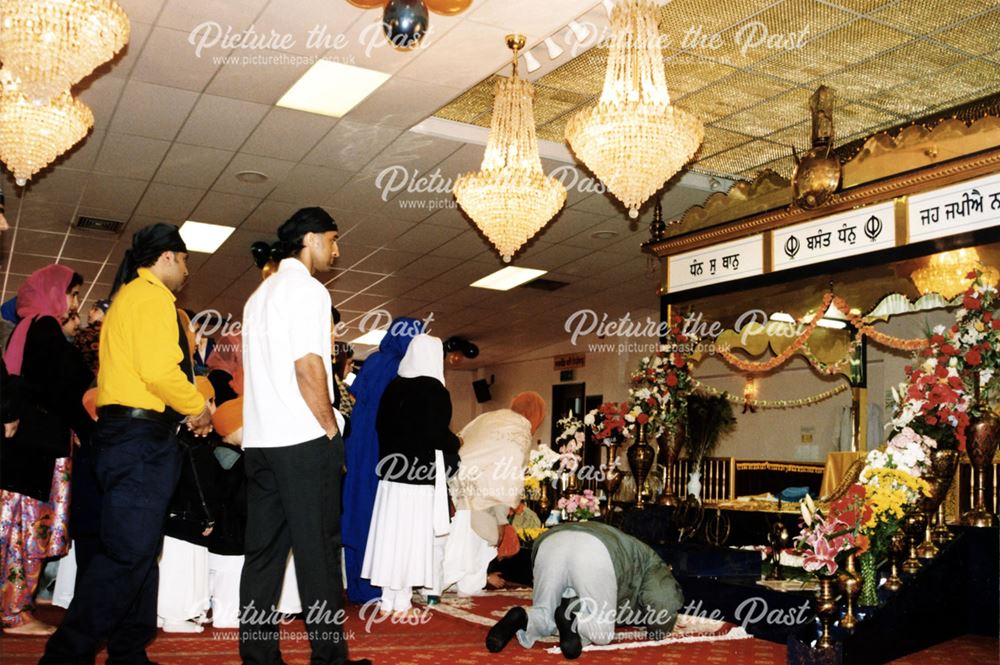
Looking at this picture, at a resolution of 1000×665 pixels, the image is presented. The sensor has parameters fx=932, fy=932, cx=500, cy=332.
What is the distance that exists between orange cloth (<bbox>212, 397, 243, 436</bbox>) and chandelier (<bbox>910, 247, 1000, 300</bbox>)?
4.41 m

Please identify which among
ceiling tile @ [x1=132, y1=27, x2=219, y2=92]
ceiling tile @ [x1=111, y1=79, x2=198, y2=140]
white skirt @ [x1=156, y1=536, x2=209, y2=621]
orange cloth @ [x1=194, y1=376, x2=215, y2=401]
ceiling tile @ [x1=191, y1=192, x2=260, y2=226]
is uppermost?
ceiling tile @ [x1=132, y1=27, x2=219, y2=92]

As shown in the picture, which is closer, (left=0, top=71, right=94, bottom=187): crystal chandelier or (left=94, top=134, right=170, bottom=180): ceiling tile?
(left=0, top=71, right=94, bottom=187): crystal chandelier

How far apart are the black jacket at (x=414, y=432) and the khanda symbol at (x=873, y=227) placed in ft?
10.3

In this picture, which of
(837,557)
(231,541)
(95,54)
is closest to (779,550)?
(837,557)

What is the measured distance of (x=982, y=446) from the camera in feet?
17.0

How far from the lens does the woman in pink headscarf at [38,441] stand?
388 centimetres

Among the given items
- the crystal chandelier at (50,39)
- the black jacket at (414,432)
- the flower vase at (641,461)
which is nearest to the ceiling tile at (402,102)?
the crystal chandelier at (50,39)

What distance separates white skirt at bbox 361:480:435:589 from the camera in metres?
4.91

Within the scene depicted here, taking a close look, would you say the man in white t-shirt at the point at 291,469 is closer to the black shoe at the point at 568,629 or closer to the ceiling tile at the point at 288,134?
the black shoe at the point at 568,629

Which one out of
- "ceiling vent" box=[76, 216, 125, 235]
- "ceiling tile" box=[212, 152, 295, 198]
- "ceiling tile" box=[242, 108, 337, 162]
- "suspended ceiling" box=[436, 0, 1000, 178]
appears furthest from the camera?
"ceiling vent" box=[76, 216, 125, 235]

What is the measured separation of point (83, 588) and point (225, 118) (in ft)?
16.1

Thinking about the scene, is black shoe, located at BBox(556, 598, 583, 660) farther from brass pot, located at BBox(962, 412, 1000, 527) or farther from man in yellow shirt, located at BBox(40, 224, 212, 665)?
brass pot, located at BBox(962, 412, 1000, 527)

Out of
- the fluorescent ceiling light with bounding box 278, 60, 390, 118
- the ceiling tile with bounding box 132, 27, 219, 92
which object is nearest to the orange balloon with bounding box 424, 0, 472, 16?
the fluorescent ceiling light with bounding box 278, 60, 390, 118

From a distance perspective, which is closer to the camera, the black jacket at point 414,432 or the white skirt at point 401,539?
the white skirt at point 401,539
